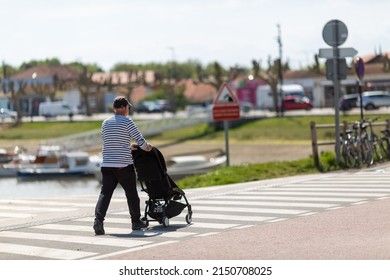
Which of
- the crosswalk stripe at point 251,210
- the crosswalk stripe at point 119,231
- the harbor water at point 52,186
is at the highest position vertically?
the crosswalk stripe at point 119,231

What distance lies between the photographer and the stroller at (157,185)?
Answer: 1336cm

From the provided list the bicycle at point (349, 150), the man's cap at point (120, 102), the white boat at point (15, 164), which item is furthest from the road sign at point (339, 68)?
the white boat at point (15, 164)

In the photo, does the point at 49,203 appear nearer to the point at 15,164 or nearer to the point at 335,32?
the point at 335,32

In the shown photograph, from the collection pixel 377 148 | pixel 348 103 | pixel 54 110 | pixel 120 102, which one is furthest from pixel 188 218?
pixel 54 110

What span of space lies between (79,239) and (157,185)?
1.41m

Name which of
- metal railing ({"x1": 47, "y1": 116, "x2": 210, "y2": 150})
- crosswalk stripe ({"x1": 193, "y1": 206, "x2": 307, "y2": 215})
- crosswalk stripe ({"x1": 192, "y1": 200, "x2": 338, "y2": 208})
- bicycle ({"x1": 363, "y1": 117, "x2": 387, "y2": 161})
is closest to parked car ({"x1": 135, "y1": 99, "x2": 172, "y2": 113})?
metal railing ({"x1": 47, "y1": 116, "x2": 210, "y2": 150})

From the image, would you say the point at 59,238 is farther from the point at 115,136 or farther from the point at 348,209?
the point at 348,209

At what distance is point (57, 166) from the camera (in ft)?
199

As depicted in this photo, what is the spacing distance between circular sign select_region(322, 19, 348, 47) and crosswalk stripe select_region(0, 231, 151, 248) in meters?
11.5

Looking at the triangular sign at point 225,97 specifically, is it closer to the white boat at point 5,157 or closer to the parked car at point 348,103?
the white boat at point 5,157

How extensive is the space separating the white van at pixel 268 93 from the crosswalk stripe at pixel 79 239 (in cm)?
8687

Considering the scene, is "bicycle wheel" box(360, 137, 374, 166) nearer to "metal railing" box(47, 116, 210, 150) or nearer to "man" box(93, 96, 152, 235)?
"man" box(93, 96, 152, 235)

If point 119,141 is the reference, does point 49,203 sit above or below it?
below
